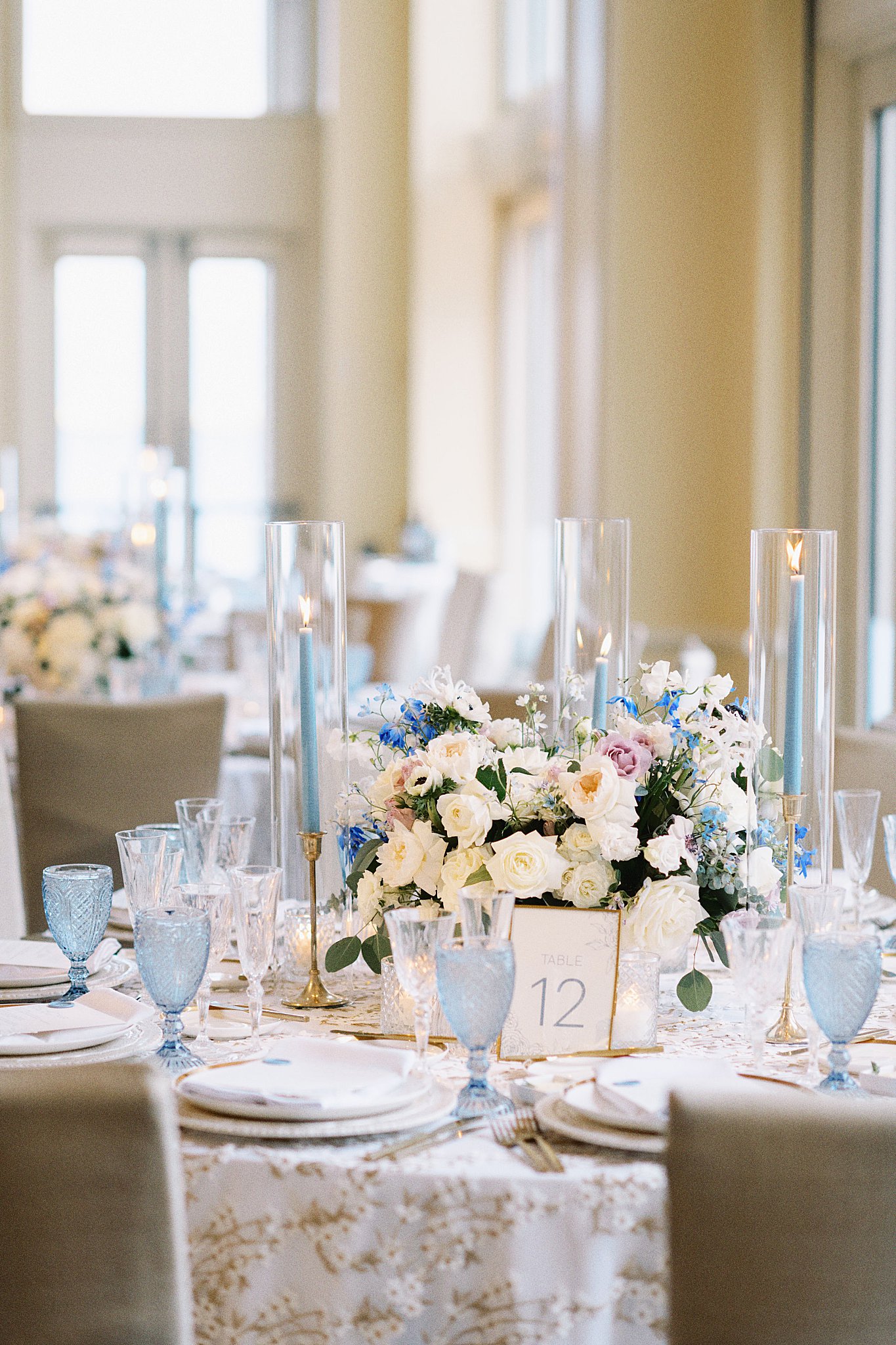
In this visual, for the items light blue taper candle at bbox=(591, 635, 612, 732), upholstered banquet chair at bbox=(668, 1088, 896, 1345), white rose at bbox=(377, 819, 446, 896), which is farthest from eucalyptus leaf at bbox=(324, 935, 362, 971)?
upholstered banquet chair at bbox=(668, 1088, 896, 1345)

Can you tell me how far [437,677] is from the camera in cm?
170

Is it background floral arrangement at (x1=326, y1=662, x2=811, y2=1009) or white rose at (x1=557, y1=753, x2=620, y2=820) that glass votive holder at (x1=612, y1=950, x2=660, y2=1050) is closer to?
background floral arrangement at (x1=326, y1=662, x2=811, y2=1009)

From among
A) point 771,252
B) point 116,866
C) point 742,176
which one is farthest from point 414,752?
point 742,176

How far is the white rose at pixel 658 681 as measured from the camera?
1.66 metres

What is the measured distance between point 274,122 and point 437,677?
8550 millimetres

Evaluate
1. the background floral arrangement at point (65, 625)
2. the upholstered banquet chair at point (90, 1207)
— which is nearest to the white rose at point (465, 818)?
the upholstered banquet chair at point (90, 1207)

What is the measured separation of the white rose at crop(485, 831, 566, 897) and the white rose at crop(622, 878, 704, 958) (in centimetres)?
8

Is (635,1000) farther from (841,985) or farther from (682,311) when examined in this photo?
(682,311)

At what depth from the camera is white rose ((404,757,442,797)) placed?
1.56 metres

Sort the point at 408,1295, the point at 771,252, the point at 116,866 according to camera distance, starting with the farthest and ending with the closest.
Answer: the point at 771,252, the point at 116,866, the point at 408,1295

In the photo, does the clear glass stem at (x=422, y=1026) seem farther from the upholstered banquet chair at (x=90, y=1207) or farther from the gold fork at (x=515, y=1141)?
the upholstered banquet chair at (x=90, y=1207)

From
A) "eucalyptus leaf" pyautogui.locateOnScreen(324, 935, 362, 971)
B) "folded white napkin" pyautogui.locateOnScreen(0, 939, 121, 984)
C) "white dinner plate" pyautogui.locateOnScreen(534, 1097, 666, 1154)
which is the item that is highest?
"eucalyptus leaf" pyautogui.locateOnScreen(324, 935, 362, 971)

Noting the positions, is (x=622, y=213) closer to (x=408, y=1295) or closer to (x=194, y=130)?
(x=408, y=1295)

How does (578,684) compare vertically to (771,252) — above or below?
below
